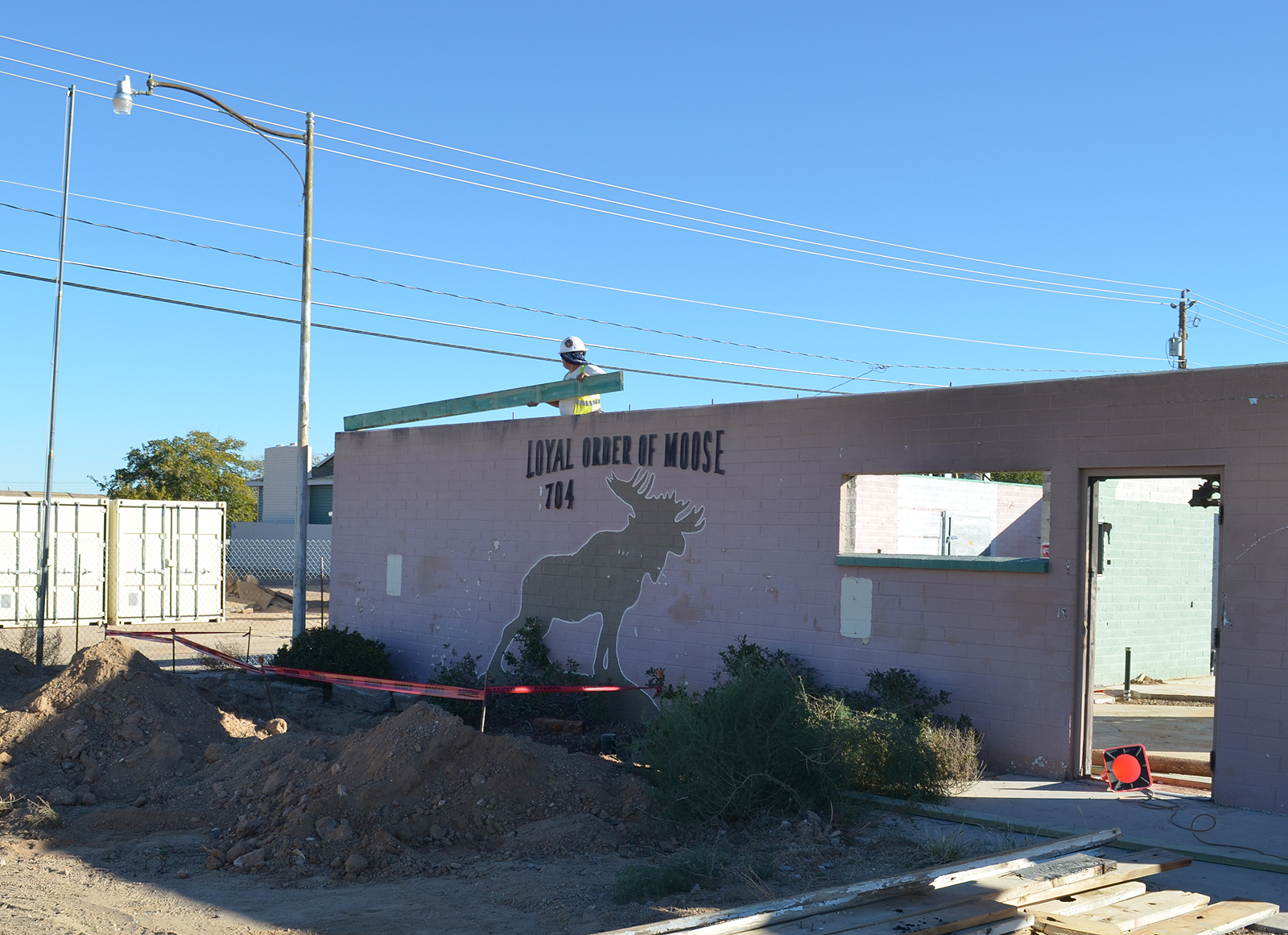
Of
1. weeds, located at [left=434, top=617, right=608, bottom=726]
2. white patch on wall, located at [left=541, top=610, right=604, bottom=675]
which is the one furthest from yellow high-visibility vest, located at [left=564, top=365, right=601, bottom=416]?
weeds, located at [left=434, top=617, right=608, bottom=726]

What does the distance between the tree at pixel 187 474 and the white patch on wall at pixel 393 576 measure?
2695 centimetres

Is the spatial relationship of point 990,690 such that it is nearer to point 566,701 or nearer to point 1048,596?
point 1048,596

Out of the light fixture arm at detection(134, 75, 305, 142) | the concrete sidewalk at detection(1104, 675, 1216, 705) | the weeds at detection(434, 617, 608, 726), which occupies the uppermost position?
the light fixture arm at detection(134, 75, 305, 142)

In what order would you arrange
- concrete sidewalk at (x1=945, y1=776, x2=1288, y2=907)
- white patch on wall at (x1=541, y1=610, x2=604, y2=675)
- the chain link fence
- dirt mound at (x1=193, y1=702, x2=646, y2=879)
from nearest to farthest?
concrete sidewalk at (x1=945, y1=776, x2=1288, y2=907) < dirt mound at (x1=193, y1=702, x2=646, y2=879) < white patch on wall at (x1=541, y1=610, x2=604, y2=675) < the chain link fence

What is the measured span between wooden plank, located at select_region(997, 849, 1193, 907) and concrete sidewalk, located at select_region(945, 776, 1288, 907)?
6 cm

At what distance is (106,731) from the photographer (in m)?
10.2

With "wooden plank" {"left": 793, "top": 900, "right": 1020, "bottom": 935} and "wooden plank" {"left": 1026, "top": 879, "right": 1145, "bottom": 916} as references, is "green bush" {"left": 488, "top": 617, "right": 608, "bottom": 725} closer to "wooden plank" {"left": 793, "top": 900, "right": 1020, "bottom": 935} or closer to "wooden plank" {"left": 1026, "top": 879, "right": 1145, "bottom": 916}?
"wooden plank" {"left": 1026, "top": 879, "right": 1145, "bottom": 916}

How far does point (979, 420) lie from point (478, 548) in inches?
285

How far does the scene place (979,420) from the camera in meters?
10.3

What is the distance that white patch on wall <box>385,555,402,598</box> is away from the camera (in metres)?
16.0

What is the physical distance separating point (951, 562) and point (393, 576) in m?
8.77

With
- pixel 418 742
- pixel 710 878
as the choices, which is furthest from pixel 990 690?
pixel 418 742

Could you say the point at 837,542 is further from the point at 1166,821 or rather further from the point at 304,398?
the point at 304,398

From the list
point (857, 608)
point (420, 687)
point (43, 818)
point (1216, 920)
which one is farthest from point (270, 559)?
point (1216, 920)
